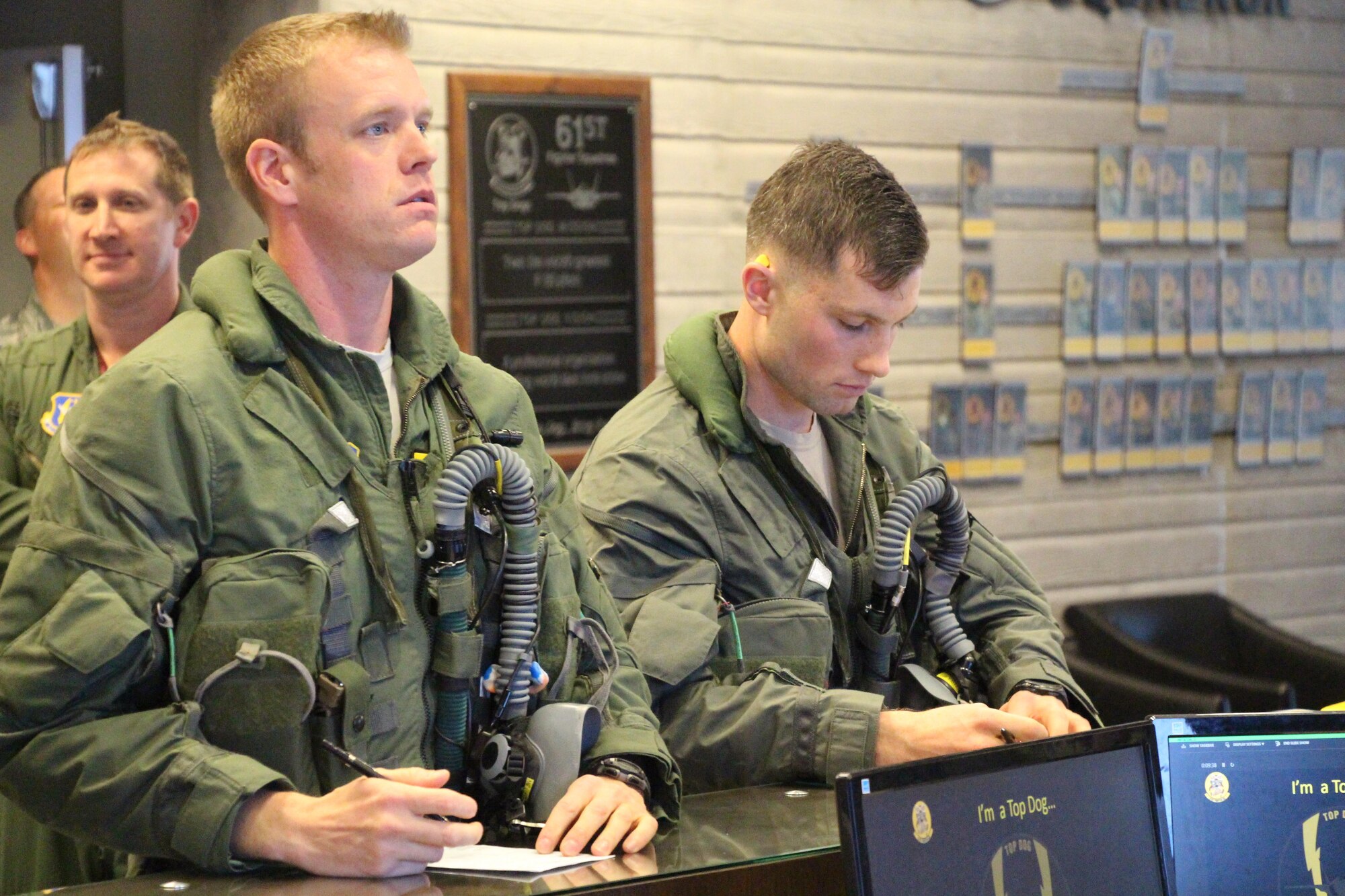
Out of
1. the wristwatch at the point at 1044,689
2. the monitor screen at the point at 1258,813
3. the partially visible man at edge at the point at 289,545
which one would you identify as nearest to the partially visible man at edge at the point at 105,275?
the partially visible man at edge at the point at 289,545

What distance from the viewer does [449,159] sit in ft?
13.7

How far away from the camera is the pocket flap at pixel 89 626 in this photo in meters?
1.71

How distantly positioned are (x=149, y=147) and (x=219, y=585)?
1889mm

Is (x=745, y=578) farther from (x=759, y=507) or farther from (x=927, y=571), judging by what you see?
(x=927, y=571)

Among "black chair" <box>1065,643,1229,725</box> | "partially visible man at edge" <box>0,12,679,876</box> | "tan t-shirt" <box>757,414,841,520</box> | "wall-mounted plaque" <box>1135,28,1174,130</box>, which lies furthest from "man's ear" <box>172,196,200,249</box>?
"wall-mounted plaque" <box>1135,28,1174,130</box>

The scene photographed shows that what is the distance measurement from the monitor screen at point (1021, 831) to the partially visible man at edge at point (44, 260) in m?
3.17

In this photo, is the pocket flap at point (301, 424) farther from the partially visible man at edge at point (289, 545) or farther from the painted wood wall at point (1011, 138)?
the painted wood wall at point (1011, 138)

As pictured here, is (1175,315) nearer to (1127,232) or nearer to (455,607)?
(1127,232)

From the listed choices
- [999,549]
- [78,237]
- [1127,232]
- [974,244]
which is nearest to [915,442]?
[999,549]

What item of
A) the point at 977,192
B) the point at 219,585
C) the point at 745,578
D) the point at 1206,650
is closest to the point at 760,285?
the point at 745,578

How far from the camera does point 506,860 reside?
169 cm

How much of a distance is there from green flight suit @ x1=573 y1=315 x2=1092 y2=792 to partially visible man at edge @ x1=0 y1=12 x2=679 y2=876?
0.18 m

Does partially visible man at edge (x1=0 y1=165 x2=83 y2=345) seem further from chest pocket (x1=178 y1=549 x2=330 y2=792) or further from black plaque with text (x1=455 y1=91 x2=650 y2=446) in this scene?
chest pocket (x1=178 y1=549 x2=330 y2=792)

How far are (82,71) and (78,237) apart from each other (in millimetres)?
1067
